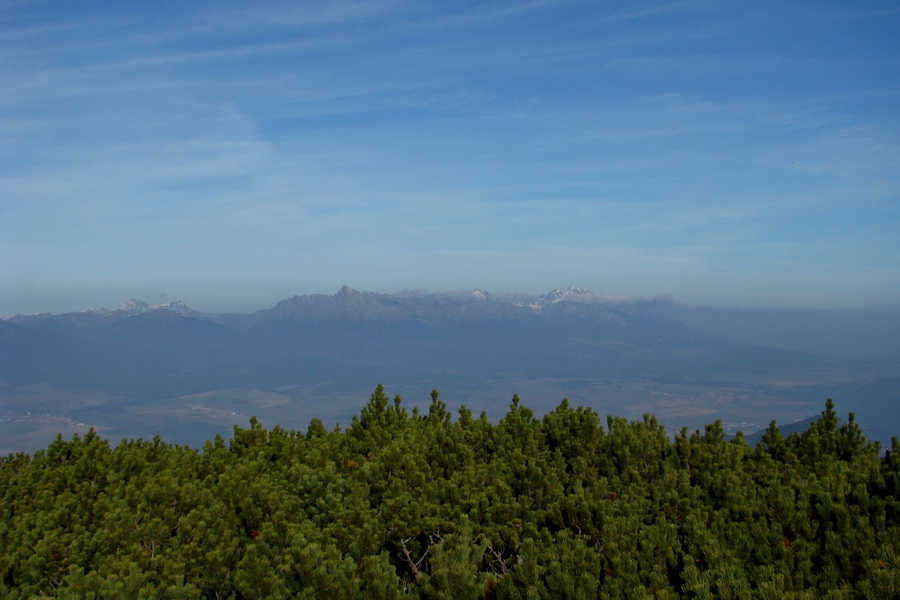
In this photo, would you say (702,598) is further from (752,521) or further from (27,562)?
(27,562)

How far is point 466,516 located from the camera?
33.3 feet

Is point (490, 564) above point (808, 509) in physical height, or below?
below

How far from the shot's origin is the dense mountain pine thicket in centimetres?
841

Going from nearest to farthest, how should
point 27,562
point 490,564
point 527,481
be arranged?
point 27,562
point 490,564
point 527,481

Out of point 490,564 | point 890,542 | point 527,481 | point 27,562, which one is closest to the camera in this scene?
point 890,542

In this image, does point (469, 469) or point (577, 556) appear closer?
point (577, 556)

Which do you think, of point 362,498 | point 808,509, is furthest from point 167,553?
point 808,509

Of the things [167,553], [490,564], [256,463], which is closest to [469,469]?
[490,564]

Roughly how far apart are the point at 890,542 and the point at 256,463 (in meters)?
10.2

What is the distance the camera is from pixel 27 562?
30.8ft

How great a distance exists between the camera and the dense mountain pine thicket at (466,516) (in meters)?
8.41

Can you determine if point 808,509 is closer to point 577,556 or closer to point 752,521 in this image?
point 752,521

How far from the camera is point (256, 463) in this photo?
12.9 metres

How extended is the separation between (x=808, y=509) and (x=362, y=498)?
6814 mm
